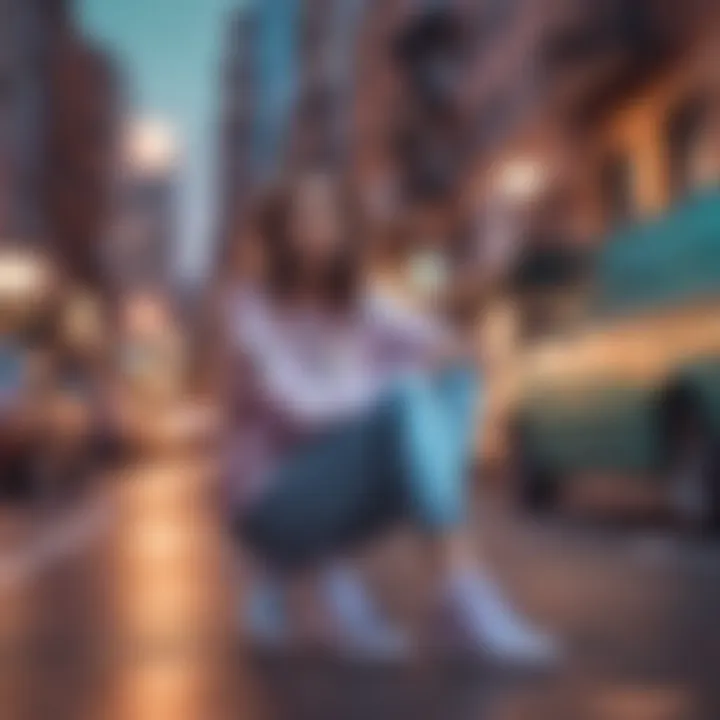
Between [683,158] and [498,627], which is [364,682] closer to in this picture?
[498,627]

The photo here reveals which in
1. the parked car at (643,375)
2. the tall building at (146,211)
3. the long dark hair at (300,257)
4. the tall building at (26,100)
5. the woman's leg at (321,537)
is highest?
the tall building at (26,100)

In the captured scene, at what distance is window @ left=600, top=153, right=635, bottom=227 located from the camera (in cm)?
97

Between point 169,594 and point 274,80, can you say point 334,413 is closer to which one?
point 169,594

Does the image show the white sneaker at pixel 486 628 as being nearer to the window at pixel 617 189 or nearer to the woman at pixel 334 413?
Answer: the woman at pixel 334 413

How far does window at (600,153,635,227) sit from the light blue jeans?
0.18 m

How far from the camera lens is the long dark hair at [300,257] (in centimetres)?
97

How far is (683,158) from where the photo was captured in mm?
973

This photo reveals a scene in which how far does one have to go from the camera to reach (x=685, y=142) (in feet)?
3.18

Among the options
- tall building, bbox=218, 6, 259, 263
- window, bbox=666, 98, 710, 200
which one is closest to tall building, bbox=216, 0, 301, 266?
tall building, bbox=218, 6, 259, 263

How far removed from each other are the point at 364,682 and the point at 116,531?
28 centimetres

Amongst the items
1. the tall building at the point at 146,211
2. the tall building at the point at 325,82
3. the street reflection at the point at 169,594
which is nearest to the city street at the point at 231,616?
the street reflection at the point at 169,594

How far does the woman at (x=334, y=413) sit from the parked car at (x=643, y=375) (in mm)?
71

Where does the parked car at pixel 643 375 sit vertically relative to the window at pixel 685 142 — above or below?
below

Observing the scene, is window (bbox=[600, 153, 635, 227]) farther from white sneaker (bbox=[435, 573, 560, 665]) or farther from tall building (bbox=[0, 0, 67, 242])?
tall building (bbox=[0, 0, 67, 242])
